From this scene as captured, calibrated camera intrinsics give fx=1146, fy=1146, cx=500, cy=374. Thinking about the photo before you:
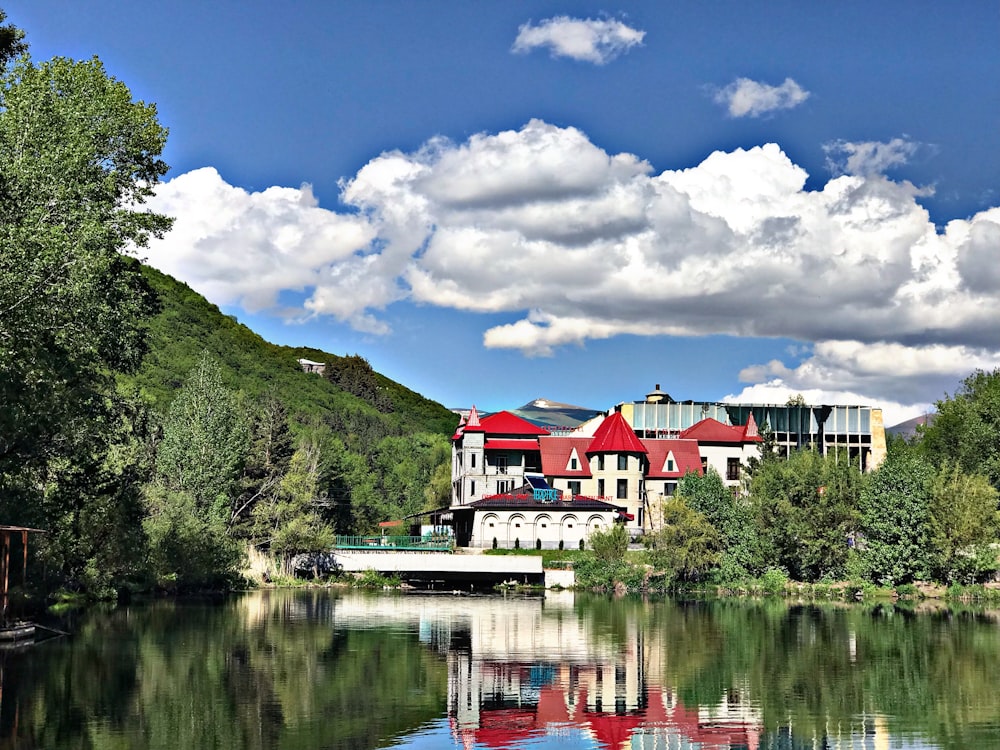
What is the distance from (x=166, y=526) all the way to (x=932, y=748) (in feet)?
154

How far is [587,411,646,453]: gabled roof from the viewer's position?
331ft

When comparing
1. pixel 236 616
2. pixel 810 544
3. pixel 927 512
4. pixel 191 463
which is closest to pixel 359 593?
pixel 191 463

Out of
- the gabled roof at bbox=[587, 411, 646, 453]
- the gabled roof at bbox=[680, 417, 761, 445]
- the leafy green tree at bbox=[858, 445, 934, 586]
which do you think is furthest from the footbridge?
the gabled roof at bbox=[680, 417, 761, 445]

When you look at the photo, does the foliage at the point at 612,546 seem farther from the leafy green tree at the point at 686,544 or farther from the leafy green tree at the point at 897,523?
the leafy green tree at the point at 897,523

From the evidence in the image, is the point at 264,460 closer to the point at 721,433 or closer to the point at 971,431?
the point at 721,433

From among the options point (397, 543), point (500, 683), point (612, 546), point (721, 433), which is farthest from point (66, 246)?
point (721, 433)

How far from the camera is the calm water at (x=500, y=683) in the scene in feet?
79.5

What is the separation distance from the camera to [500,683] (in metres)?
32.3

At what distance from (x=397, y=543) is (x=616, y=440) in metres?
22.3

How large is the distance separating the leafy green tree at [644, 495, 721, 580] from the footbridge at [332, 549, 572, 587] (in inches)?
348

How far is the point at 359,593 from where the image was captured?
243 feet

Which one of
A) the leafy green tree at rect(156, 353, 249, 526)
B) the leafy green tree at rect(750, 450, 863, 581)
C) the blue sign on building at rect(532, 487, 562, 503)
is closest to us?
the leafy green tree at rect(750, 450, 863, 581)

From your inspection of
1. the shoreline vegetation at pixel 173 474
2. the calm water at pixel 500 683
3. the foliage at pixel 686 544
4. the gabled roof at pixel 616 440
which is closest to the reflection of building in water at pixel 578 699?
the calm water at pixel 500 683

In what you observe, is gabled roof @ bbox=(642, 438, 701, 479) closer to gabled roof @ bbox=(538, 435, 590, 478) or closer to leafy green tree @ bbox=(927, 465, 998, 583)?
gabled roof @ bbox=(538, 435, 590, 478)
